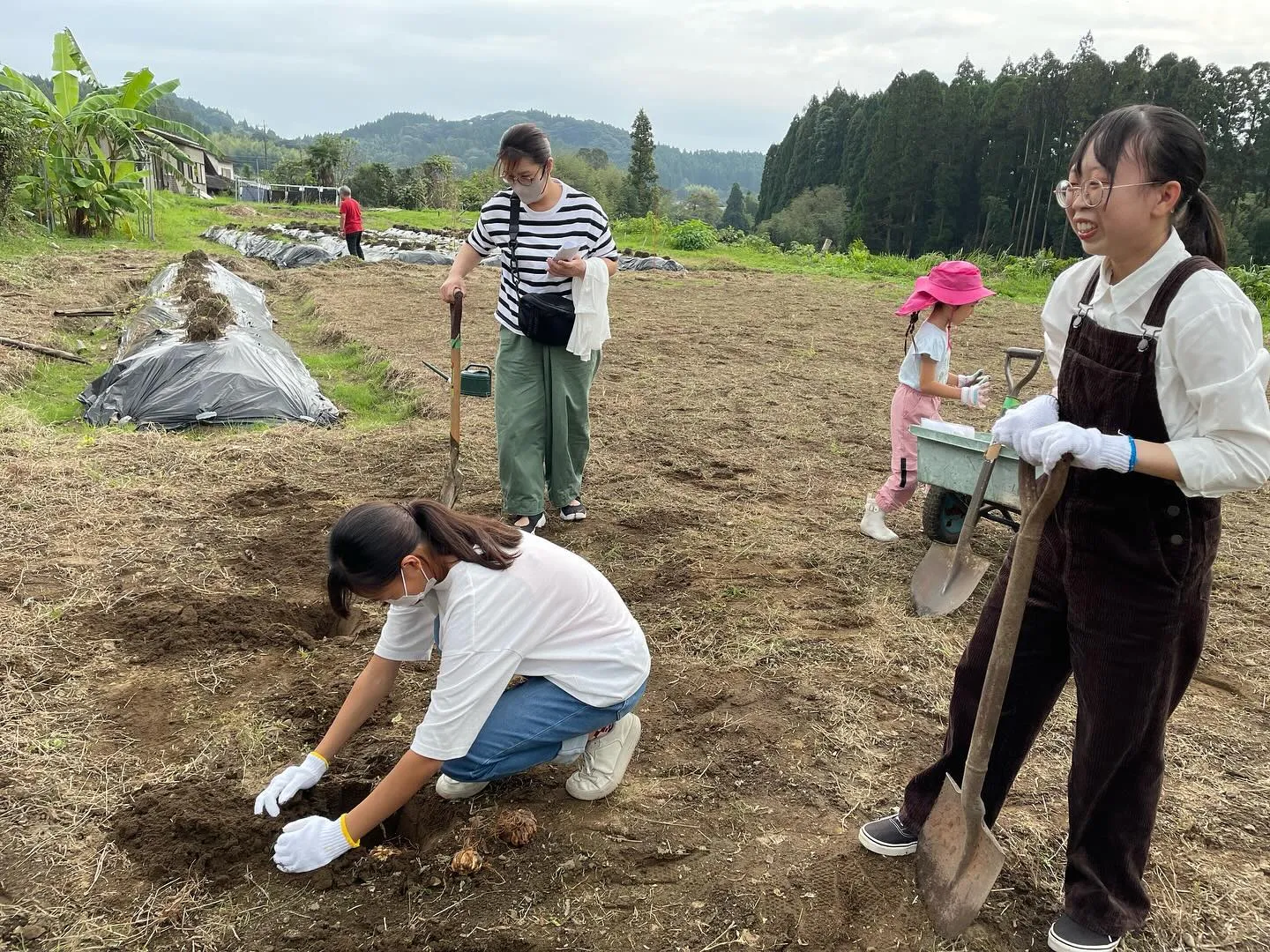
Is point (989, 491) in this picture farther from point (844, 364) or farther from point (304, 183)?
point (304, 183)

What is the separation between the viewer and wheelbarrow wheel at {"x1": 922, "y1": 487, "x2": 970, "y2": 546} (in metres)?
4.13

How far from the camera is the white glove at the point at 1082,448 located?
61.2 inches

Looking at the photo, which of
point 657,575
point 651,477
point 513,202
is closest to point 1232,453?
point 657,575

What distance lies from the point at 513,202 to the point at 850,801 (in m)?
2.85

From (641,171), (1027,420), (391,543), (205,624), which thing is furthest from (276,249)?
(641,171)

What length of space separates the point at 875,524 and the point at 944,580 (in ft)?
2.56

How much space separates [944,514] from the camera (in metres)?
4.17

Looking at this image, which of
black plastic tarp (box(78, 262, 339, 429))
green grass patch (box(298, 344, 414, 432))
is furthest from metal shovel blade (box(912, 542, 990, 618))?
black plastic tarp (box(78, 262, 339, 429))

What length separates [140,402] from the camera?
585 centimetres

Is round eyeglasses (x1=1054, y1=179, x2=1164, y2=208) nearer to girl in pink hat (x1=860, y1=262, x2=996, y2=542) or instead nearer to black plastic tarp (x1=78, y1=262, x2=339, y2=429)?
girl in pink hat (x1=860, y1=262, x2=996, y2=542)

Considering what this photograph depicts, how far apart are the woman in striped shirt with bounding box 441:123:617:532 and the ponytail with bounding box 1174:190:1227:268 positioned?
2546 millimetres

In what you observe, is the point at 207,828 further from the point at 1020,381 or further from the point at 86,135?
the point at 86,135

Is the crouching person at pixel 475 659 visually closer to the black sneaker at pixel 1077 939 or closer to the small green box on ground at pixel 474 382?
the black sneaker at pixel 1077 939

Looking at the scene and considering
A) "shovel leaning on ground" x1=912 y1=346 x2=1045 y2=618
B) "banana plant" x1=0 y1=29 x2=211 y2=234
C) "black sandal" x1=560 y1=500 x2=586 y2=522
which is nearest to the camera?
"shovel leaning on ground" x1=912 y1=346 x2=1045 y2=618
